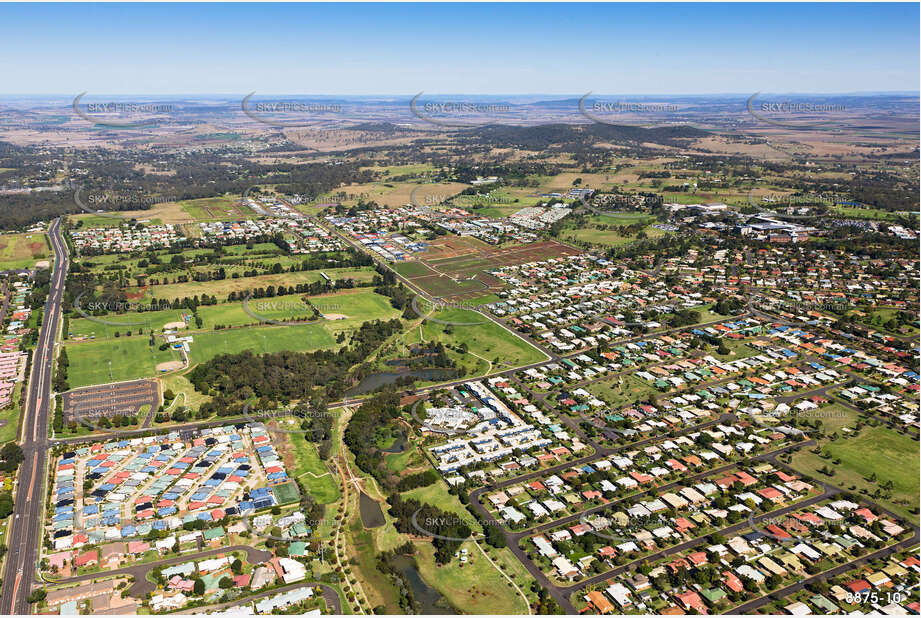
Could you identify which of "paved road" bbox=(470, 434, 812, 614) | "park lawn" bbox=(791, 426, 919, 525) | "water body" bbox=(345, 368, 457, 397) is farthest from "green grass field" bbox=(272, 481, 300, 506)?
"park lawn" bbox=(791, 426, 919, 525)

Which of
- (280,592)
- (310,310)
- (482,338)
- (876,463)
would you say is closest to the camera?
(280,592)

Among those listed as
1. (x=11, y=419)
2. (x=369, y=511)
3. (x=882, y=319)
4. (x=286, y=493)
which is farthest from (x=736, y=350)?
(x=11, y=419)

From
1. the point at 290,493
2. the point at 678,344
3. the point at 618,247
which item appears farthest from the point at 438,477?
the point at 618,247

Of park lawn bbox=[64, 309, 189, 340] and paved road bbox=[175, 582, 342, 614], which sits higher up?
park lawn bbox=[64, 309, 189, 340]

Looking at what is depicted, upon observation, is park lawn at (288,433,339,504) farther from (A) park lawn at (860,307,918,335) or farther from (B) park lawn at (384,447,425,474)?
(A) park lawn at (860,307,918,335)

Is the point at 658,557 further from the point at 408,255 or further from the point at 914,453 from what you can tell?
the point at 408,255

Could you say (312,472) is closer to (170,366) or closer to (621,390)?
(170,366)

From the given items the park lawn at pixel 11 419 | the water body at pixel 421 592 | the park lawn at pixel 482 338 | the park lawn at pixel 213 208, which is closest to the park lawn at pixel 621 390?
the park lawn at pixel 482 338
